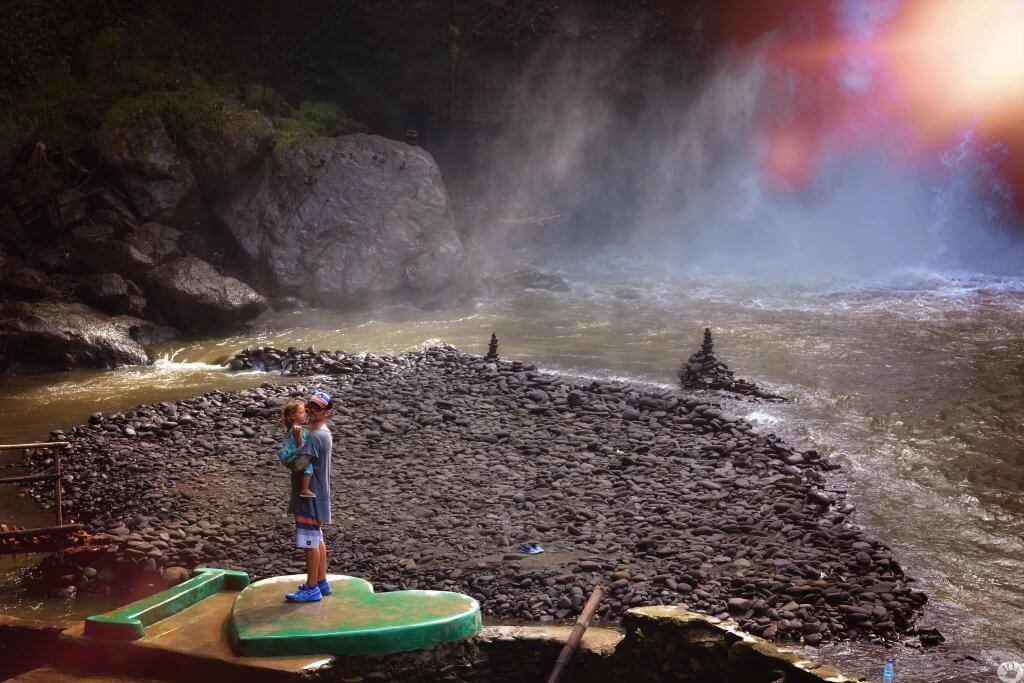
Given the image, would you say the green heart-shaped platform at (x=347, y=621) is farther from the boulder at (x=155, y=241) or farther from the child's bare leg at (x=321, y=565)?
the boulder at (x=155, y=241)

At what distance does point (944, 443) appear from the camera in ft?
38.7

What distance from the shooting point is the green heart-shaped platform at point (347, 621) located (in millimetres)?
5520

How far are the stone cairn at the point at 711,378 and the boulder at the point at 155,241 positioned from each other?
12032 millimetres

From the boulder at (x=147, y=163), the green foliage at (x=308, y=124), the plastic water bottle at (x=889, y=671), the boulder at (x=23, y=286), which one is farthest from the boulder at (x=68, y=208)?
the plastic water bottle at (x=889, y=671)

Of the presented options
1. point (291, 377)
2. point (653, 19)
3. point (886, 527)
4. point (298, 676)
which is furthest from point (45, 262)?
point (653, 19)

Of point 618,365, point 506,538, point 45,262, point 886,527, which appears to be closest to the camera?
point 506,538

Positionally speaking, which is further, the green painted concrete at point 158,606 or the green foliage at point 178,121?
the green foliage at point 178,121

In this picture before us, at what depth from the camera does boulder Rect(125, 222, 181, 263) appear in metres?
18.8

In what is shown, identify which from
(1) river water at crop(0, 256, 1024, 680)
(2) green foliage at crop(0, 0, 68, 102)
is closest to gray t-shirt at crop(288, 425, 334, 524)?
(1) river water at crop(0, 256, 1024, 680)

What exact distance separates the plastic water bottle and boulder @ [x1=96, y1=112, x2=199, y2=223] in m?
18.5

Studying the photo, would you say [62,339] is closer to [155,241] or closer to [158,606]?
[155,241]

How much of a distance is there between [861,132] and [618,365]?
19544 mm

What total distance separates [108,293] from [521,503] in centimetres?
1204

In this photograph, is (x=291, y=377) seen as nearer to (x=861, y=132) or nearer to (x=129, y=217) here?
(x=129, y=217)
